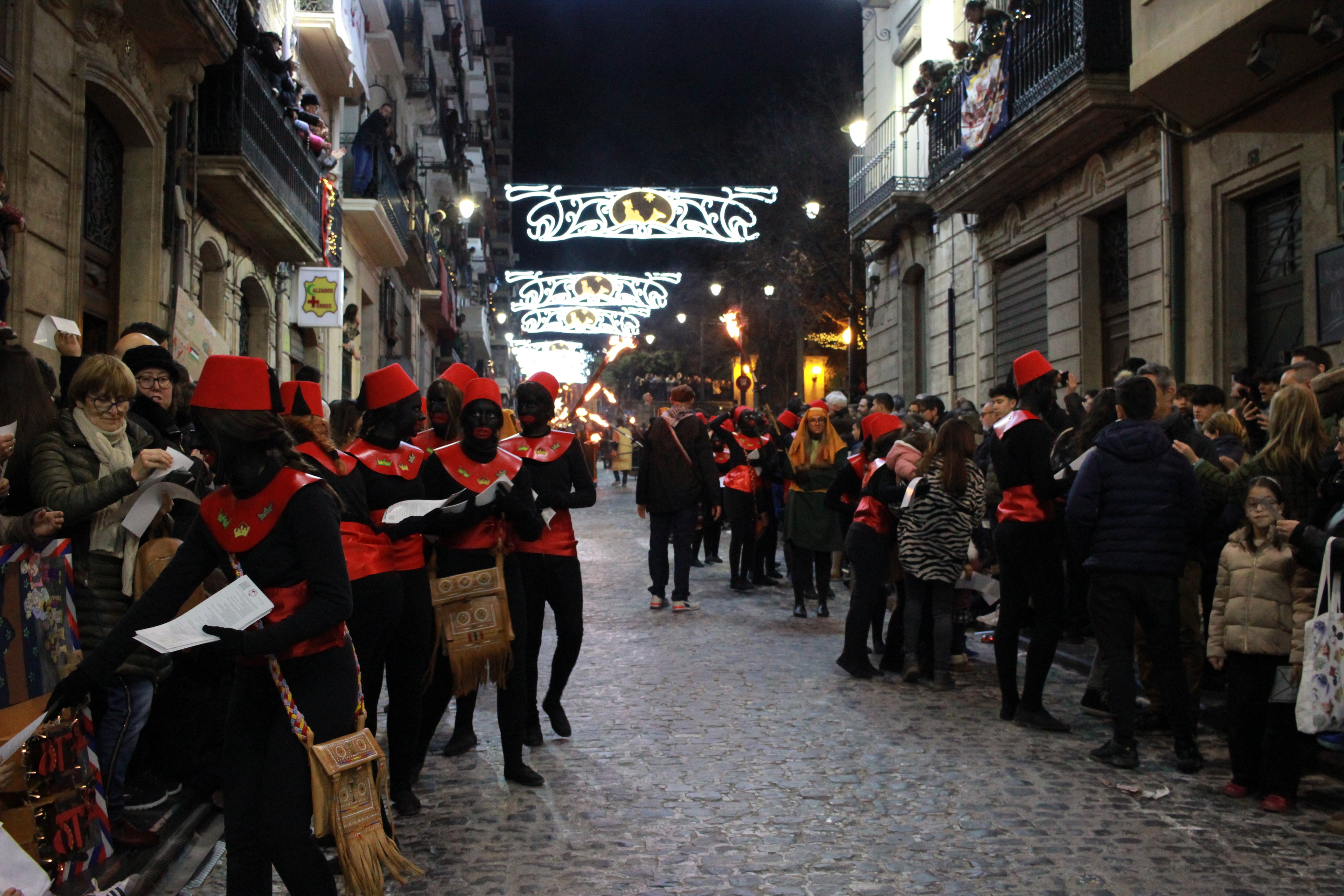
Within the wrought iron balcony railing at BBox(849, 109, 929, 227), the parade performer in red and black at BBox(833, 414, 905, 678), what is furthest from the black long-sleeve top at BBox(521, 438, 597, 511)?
the wrought iron balcony railing at BBox(849, 109, 929, 227)

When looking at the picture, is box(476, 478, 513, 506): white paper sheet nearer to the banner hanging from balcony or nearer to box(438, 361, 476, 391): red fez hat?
box(438, 361, 476, 391): red fez hat

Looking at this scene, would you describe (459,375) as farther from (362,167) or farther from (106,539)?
(362,167)

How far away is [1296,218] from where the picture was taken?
11.8 metres

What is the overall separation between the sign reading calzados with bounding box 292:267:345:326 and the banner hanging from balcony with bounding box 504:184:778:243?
577 cm

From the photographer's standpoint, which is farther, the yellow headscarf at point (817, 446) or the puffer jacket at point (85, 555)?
the yellow headscarf at point (817, 446)

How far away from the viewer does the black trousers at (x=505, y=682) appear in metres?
5.58

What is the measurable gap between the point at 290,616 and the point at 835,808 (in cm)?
283

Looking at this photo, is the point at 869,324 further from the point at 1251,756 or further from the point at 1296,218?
the point at 1251,756

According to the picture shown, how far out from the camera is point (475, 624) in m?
5.48

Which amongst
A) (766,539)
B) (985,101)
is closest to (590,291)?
(985,101)

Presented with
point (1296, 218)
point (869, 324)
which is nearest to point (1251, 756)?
point (1296, 218)

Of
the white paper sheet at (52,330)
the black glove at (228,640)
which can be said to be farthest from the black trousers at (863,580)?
the black glove at (228,640)

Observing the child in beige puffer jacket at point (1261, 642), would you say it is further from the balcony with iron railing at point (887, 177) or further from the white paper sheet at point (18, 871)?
the balcony with iron railing at point (887, 177)

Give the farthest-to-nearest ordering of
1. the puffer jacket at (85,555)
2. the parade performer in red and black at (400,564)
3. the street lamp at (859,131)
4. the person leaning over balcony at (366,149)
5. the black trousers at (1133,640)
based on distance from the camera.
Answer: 1. the street lamp at (859,131)
2. the person leaning over balcony at (366,149)
3. the black trousers at (1133,640)
4. the parade performer in red and black at (400,564)
5. the puffer jacket at (85,555)
